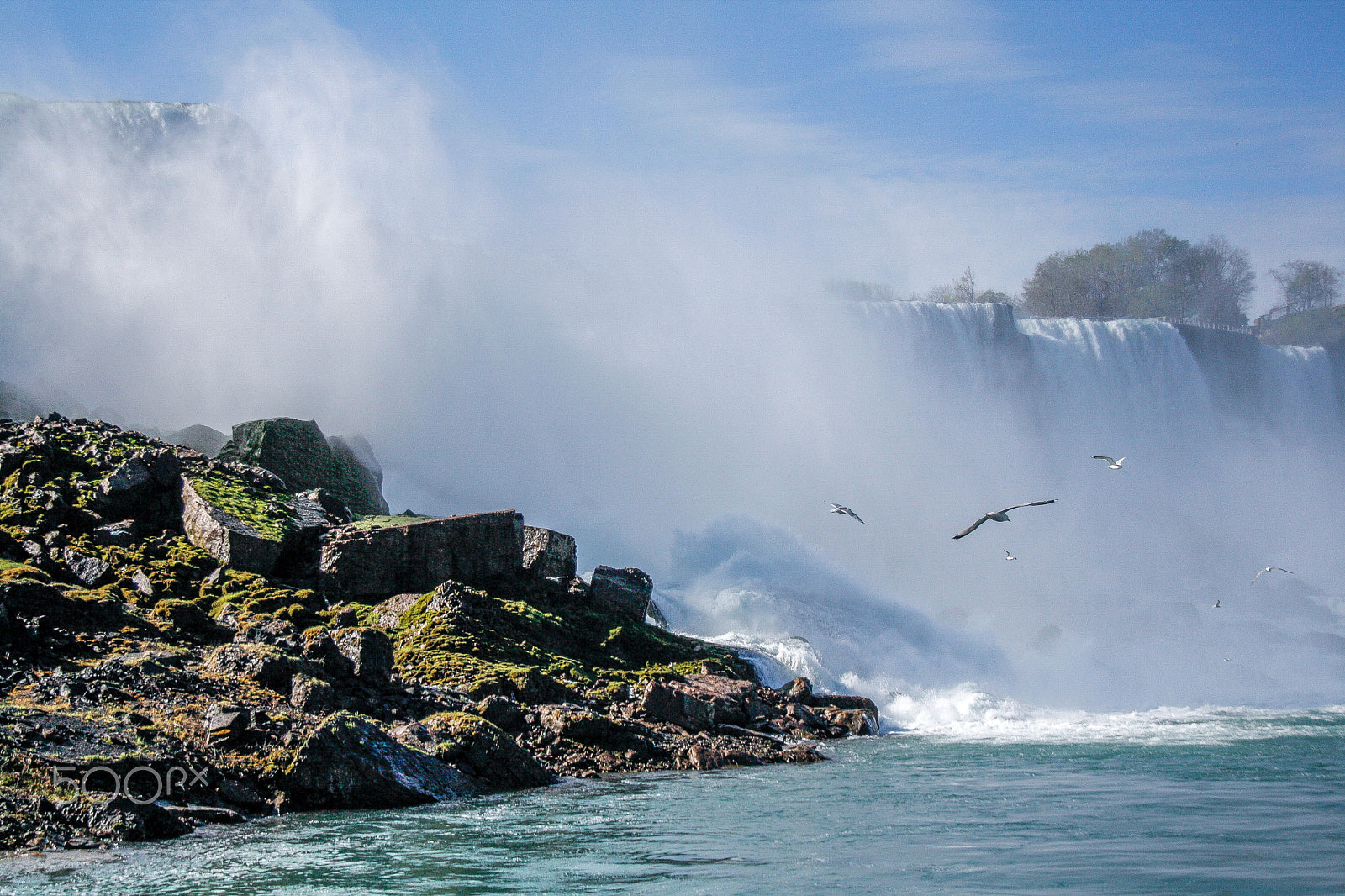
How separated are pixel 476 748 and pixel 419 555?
8.39 meters

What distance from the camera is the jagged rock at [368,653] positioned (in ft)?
49.0

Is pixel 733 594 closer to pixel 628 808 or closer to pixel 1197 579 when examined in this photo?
pixel 628 808

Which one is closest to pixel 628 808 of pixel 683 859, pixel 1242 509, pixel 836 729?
pixel 683 859

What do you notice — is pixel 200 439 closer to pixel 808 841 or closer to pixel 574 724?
pixel 574 724

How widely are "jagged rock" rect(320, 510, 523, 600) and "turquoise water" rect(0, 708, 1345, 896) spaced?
8024 millimetres

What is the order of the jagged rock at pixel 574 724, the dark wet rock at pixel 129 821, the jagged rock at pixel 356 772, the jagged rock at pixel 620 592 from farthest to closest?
the jagged rock at pixel 620 592
the jagged rock at pixel 574 724
the jagged rock at pixel 356 772
the dark wet rock at pixel 129 821

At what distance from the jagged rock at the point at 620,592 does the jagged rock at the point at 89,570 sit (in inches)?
377

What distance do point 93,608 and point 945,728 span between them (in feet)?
53.9

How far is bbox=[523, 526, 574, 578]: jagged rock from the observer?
22.8 meters

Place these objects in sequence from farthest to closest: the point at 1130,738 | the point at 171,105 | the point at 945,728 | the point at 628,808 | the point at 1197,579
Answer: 1. the point at 1197,579
2. the point at 171,105
3. the point at 945,728
4. the point at 1130,738
5. the point at 628,808

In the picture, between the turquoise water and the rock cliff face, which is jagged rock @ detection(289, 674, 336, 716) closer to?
the rock cliff face

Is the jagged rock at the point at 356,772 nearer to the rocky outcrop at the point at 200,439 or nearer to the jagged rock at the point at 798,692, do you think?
the jagged rock at the point at 798,692

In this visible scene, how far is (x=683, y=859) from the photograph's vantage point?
903cm

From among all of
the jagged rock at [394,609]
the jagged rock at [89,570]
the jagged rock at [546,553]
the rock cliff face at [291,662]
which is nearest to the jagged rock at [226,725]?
the rock cliff face at [291,662]
